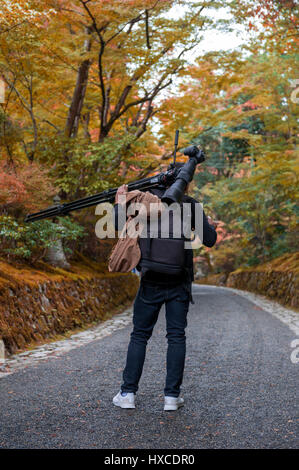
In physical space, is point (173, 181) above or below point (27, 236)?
above

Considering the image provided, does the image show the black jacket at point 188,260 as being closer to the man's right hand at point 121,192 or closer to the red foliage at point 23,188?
the man's right hand at point 121,192

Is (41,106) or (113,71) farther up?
(113,71)

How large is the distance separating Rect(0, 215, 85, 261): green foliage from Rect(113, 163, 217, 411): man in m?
3.97

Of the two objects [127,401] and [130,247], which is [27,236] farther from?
[127,401]

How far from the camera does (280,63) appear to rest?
15.3 m

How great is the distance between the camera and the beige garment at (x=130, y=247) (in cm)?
329

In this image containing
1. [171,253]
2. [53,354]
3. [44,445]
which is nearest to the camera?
[44,445]

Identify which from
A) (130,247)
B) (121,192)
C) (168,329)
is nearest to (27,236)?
(121,192)

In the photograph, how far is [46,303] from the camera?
7062 millimetres

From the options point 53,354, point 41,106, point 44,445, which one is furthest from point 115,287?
point 44,445

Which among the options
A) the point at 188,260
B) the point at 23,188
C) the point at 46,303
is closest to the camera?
the point at 188,260

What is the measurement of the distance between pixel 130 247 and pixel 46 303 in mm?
4169
